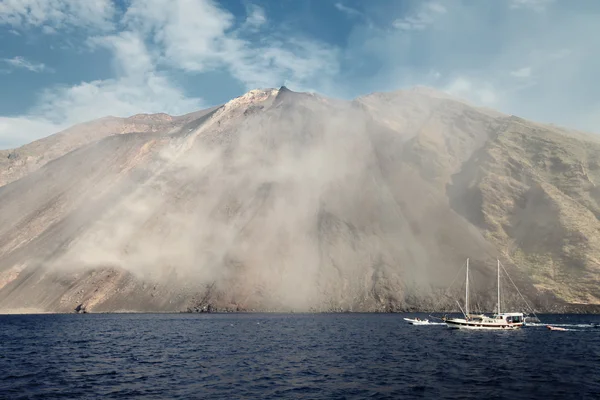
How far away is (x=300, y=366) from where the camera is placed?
2125 inches

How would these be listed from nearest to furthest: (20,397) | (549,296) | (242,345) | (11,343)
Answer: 1. (20,397)
2. (242,345)
3. (11,343)
4. (549,296)

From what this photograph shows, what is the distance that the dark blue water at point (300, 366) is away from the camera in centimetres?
4144

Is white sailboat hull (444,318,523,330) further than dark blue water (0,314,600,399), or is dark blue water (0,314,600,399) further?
white sailboat hull (444,318,523,330)

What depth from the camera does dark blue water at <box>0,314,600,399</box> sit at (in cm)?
4144

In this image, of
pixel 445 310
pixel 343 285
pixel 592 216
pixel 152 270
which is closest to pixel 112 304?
pixel 152 270

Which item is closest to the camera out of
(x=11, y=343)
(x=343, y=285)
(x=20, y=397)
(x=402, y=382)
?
(x=20, y=397)

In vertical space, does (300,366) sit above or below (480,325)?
below

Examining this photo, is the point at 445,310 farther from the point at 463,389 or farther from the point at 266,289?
the point at 463,389

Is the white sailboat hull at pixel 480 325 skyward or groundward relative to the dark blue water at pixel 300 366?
skyward

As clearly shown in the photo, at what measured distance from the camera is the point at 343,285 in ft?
616

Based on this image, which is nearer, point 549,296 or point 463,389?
point 463,389

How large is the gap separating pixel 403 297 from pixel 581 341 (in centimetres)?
9692

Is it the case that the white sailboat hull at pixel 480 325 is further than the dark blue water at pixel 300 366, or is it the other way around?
the white sailboat hull at pixel 480 325

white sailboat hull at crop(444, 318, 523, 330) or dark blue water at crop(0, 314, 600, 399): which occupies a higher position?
white sailboat hull at crop(444, 318, 523, 330)
